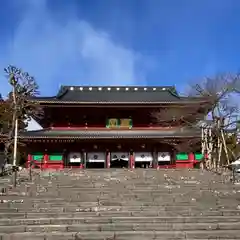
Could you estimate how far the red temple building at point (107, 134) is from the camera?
105 ft

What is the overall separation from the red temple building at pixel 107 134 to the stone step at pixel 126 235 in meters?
20.9

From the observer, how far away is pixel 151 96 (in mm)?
37000

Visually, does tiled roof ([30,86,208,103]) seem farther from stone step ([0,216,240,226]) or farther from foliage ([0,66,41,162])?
stone step ([0,216,240,226])

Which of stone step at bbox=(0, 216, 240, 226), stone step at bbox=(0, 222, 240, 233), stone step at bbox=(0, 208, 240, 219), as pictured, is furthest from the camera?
stone step at bbox=(0, 208, 240, 219)

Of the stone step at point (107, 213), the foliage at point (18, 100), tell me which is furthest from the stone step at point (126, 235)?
the foliage at point (18, 100)

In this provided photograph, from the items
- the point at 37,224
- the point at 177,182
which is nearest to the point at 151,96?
the point at 177,182

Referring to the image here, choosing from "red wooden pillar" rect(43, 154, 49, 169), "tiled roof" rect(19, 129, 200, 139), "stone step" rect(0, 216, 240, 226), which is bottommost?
"stone step" rect(0, 216, 240, 226)

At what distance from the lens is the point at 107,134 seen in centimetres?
3175

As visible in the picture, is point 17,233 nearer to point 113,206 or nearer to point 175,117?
point 113,206

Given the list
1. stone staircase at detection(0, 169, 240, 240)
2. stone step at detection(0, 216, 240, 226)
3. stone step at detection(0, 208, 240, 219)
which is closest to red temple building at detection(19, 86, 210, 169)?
stone staircase at detection(0, 169, 240, 240)

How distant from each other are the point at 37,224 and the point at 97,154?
868 inches

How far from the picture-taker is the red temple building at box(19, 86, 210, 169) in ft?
105

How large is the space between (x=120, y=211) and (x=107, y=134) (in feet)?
64.4

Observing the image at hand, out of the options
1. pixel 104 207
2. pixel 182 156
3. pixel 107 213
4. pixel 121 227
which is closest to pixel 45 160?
pixel 182 156
